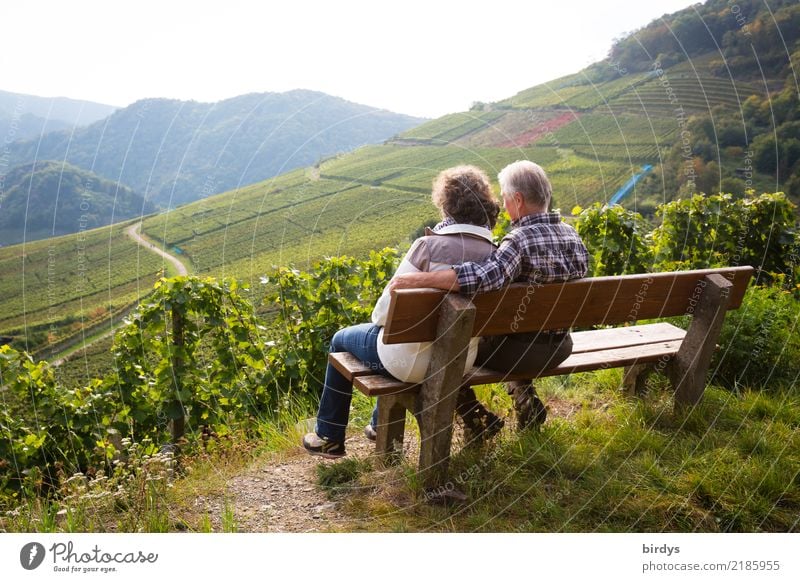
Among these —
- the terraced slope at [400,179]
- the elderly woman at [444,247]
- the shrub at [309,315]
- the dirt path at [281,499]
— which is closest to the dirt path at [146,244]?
the terraced slope at [400,179]

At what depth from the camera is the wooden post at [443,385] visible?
2.90 m

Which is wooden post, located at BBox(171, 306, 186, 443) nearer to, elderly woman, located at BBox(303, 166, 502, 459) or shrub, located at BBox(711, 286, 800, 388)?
elderly woman, located at BBox(303, 166, 502, 459)

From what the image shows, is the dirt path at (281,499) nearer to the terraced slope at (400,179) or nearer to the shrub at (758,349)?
the shrub at (758,349)

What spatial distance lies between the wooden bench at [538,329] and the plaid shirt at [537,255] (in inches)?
3.5

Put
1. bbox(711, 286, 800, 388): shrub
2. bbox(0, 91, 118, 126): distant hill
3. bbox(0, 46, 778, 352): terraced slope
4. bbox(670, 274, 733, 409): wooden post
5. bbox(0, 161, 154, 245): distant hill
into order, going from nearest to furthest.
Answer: bbox(670, 274, 733, 409): wooden post
bbox(711, 286, 800, 388): shrub
bbox(0, 91, 118, 126): distant hill
bbox(0, 46, 778, 352): terraced slope
bbox(0, 161, 154, 245): distant hill

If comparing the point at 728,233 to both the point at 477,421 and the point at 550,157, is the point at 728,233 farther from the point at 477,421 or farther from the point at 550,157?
the point at 550,157

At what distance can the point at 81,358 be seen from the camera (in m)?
25.8

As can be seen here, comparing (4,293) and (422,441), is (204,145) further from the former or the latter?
(422,441)

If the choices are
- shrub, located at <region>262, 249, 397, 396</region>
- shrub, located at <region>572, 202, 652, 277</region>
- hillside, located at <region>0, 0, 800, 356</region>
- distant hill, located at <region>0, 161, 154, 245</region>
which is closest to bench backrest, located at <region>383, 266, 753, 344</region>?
shrub, located at <region>262, 249, 397, 396</region>

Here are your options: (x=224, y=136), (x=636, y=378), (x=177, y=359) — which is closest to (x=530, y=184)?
(x=636, y=378)

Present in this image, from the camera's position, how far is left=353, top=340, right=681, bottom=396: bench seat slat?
317cm

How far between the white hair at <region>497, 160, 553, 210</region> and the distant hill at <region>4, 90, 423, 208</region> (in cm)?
2726

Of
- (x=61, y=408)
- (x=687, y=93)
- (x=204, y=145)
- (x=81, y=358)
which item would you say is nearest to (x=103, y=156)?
(x=204, y=145)

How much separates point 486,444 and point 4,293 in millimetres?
41089
